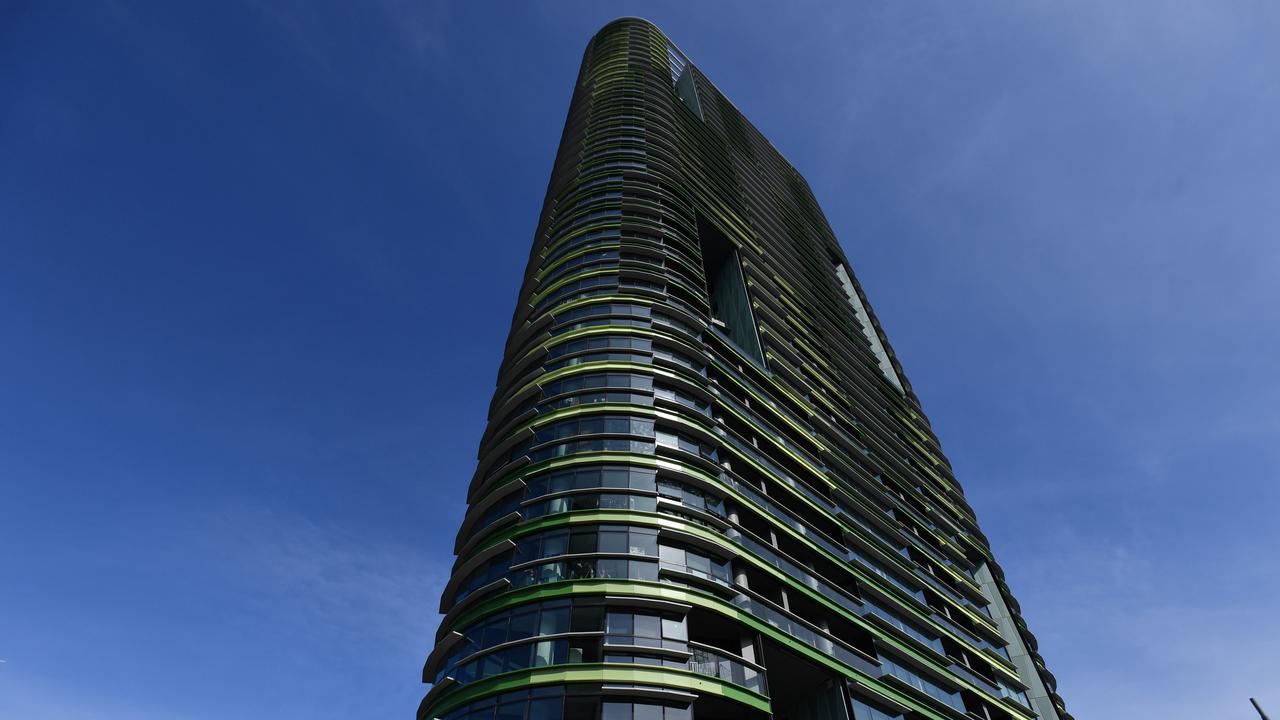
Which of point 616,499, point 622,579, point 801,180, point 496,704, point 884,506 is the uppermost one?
point 801,180

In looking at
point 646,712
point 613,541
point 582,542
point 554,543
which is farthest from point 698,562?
point 646,712

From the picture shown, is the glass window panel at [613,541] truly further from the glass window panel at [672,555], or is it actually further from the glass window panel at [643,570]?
the glass window panel at [672,555]

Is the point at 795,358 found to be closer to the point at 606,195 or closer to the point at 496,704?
the point at 606,195

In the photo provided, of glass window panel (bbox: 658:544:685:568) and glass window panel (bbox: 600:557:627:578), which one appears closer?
glass window panel (bbox: 600:557:627:578)

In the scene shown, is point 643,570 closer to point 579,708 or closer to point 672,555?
point 672,555

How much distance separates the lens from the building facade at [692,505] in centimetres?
3284

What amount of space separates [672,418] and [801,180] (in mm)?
96932

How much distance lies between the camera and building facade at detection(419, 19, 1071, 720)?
32.8m

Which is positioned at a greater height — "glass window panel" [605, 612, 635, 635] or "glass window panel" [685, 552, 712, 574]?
"glass window panel" [685, 552, 712, 574]

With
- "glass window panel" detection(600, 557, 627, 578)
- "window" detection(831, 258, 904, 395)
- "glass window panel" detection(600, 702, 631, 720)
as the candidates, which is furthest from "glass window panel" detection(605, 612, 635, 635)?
"window" detection(831, 258, 904, 395)

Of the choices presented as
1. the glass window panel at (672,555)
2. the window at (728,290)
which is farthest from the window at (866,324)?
the glass window panel at (672,555)

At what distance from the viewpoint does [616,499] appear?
125ft

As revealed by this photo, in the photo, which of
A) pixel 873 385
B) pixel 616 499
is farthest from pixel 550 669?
pixel 873 385

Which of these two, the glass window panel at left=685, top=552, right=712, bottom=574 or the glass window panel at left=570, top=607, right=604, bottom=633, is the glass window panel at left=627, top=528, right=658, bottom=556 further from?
the glass window panel at left=570, top=607, right=604, bottom=633
